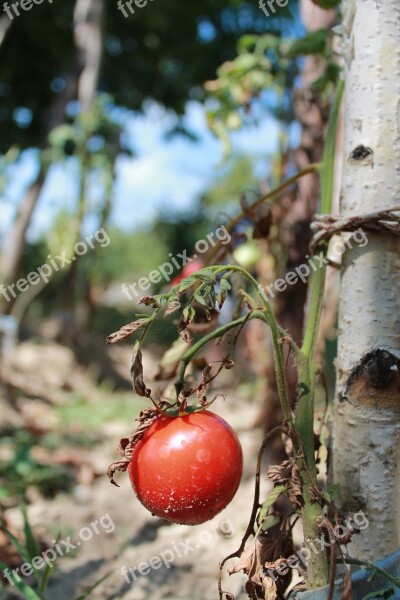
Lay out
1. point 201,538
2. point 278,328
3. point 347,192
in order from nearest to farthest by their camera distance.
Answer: point 278,328 → point 347,192 → point 201,538

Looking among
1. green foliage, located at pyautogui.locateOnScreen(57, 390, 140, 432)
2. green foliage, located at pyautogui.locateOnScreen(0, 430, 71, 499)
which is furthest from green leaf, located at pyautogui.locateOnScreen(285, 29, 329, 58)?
green foliage, located at pyautogui.locateOnScreen(57, 390, 140, 432)

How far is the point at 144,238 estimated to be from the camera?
17.5m

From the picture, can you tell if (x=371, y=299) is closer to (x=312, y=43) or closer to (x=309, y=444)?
(x=309, y=444)

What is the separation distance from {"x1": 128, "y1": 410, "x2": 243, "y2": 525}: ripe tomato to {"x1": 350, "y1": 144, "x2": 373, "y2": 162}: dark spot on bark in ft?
1.53

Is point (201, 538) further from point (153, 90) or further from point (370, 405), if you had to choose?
point (153, 90)

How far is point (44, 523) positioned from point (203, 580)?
820 millimetres

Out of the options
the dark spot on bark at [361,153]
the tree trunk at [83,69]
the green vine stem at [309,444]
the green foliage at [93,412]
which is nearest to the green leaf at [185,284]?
the green vine stem at [309,444]

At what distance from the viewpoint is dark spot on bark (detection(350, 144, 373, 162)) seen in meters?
0.90

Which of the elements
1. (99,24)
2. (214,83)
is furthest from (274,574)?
(99,24)

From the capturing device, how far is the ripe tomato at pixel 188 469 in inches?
31.7

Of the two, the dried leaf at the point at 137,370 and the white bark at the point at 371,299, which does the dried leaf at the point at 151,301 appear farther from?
the white bark at the point at 371,299

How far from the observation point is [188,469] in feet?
2.65

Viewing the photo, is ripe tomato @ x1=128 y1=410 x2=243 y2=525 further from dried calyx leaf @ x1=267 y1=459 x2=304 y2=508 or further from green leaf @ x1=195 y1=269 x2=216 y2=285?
green leaf @ x1=195 y1=269 x2=216 y2=285

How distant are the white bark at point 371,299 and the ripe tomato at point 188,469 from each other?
18cm
